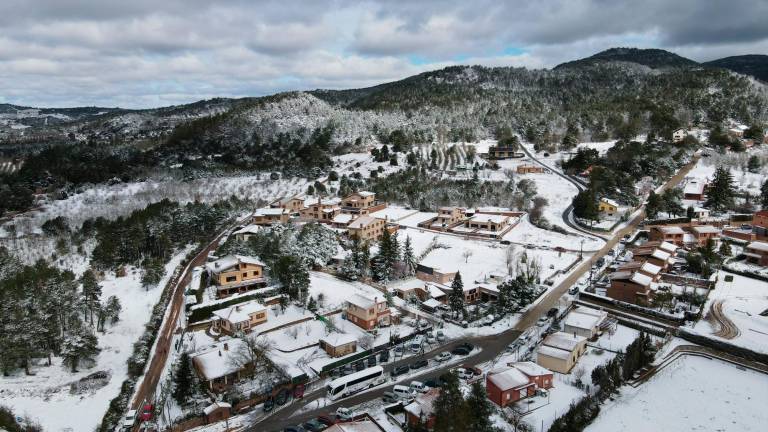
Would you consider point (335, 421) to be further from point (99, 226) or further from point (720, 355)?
point (99, 226)

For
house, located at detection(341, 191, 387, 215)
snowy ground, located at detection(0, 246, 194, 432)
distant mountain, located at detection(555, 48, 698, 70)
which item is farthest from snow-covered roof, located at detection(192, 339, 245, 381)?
distant mountain, located at detection(555, 48, 698, 70)

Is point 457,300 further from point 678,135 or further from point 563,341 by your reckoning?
point 678,135

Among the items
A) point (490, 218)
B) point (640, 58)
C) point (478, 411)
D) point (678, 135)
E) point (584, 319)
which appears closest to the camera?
point (478, 411)

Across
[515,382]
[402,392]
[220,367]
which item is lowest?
[402,392]

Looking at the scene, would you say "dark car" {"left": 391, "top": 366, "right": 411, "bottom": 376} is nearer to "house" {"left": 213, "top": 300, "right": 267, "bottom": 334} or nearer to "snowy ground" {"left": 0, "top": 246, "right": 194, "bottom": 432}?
"house" {"left": 213, "top": 300, "right": 267, "bottom": 334}

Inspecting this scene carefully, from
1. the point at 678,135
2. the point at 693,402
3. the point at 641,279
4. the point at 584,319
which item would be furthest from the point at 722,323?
the point at 678,135

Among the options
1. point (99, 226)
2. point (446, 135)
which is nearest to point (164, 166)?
point (99, 226)

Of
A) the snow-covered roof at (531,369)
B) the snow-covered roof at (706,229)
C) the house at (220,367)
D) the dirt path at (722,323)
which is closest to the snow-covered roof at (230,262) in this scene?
the house at (220,367)
